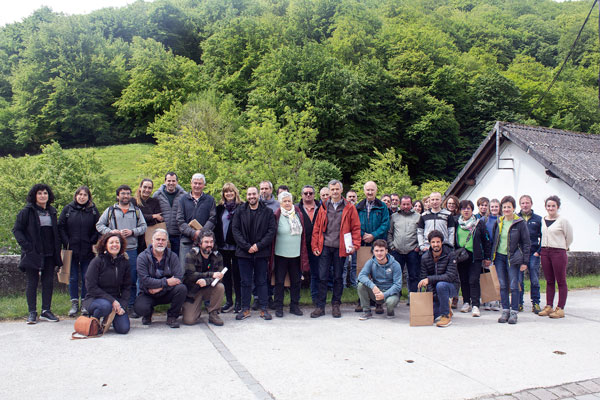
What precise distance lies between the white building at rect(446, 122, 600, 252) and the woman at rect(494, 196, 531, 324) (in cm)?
920

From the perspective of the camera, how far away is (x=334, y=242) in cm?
722

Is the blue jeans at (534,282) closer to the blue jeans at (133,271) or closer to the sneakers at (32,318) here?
the blue jeans at (133,271)

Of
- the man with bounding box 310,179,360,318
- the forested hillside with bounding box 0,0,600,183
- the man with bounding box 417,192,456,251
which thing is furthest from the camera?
the forested hillside with bounding box 0,0,600,183

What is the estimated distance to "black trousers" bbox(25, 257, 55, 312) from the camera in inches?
254

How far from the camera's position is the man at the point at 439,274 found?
6.86 metres

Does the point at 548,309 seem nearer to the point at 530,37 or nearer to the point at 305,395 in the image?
the point at 305,395

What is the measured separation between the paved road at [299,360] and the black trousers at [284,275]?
1.64 feet

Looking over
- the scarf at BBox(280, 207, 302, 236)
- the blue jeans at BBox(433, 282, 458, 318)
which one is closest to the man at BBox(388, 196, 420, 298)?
the blue jeans at BBox(433, 282, 458, 318)

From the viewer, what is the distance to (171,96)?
52438mm

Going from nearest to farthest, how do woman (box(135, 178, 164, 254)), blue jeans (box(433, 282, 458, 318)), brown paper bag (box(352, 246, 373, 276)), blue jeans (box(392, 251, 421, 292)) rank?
1. blue jeans (box(433, 282, 458, 318))
2. woman (box(135, 178, 164, 254))
3. brown paper bag (box(352, 246, 373, 276))
4. blue jeans (box(392, 251, 421, 292))

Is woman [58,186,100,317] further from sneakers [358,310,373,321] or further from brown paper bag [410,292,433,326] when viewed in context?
brown paper bag [410,292,433,326]

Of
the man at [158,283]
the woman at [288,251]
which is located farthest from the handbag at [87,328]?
the woman at [288,251]

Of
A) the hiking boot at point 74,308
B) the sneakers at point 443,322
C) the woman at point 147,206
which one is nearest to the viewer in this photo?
the sneakers at point 443,322

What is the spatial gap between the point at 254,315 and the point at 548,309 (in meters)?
4.75
